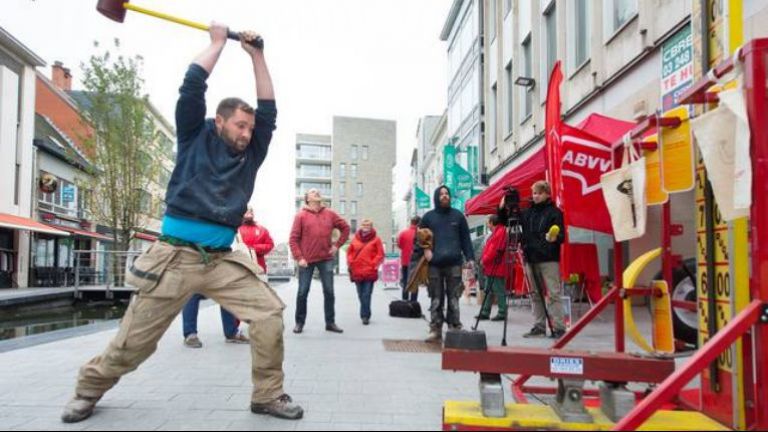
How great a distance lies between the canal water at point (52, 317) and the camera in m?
11.6

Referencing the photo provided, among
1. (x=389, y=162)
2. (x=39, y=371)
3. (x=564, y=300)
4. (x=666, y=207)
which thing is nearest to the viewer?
(x=666, y=207)

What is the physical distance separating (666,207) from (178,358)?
4454 millimetres

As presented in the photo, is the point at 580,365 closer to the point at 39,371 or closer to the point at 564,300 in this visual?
the point at 39,371

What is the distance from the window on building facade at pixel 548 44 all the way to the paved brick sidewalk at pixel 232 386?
9.64 m

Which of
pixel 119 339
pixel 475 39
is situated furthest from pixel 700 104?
pixel 475 39

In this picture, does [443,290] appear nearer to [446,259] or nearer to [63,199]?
[446,259]

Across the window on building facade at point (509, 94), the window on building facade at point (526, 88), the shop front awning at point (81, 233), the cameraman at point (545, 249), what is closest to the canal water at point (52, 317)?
the cameraman at point (545, 249)

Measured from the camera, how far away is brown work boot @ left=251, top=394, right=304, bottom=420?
3.53 meters

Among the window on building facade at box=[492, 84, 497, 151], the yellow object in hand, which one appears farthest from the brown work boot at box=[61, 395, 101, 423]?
the window on building facade at box=[492, 84, 497, 151]

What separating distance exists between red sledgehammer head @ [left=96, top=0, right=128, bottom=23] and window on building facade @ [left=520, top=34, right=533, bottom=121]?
1466 cm

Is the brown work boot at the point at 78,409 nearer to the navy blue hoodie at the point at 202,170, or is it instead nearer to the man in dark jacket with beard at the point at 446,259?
the navy blue hoodie at the point at 202,170

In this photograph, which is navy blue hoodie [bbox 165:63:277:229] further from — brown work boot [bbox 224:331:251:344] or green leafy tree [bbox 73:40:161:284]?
green leafy tree [bbox 73:40:161:284]

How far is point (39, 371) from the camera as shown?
4.97m

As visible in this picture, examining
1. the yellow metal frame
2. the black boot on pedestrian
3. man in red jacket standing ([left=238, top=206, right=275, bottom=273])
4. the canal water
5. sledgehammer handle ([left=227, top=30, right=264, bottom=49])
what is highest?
sledgehammer handle ([left=227, top=30, right=264, bottom=49])
